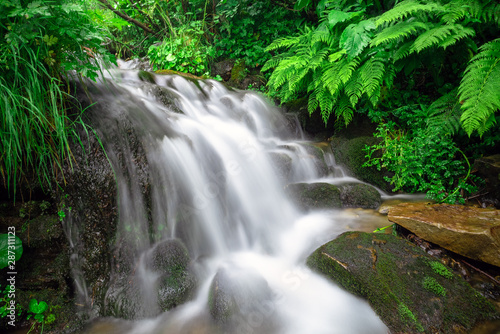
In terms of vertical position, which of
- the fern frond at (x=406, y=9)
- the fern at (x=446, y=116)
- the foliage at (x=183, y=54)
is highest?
the foliage at (x=183, y=54)

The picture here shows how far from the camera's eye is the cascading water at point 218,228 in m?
1.72

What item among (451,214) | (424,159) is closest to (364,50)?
(424,159)

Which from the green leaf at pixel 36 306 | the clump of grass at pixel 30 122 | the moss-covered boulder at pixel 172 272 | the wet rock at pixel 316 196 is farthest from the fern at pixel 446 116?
the green leaf at pixel 36 306

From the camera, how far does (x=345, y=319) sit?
166 centimetres

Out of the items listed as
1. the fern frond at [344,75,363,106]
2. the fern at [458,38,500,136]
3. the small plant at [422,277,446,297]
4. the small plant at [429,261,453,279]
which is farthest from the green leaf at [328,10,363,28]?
the small plant at [422,277,446,297]

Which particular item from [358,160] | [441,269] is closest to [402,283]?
[441,269]

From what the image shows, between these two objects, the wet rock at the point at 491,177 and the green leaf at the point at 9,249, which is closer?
the green leaf at the point at 9,249

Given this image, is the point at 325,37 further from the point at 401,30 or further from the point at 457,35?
the point at 457,35

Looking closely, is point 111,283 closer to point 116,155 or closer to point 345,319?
point 116,155

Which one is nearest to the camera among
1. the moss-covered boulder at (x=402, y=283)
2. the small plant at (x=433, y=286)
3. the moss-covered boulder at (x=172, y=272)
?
the moss-covered boulder at (x=402, y=283)

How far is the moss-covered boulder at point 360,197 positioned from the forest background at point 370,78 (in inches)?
14.4

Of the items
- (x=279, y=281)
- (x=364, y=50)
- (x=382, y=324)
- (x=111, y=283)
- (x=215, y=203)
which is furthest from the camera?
(x=364, y=50)

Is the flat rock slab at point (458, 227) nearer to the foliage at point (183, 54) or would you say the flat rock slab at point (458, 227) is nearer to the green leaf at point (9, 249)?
the green leaf at point (9, 249)

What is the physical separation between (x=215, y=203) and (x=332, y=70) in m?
2.32
